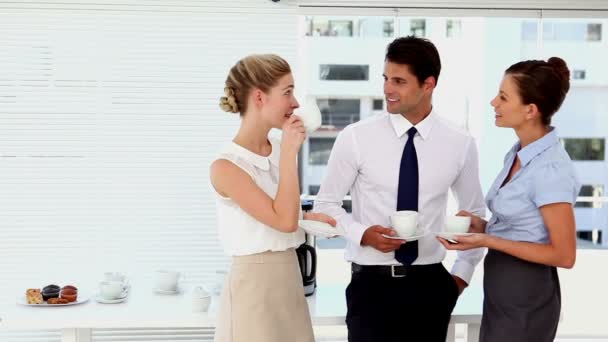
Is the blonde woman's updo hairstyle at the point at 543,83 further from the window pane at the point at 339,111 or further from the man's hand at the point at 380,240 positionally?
the window pane at the point at 339,111

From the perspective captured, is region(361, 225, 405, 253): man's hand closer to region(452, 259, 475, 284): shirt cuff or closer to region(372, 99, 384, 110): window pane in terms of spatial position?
region(452, 259, 475, 284): shirt cuff

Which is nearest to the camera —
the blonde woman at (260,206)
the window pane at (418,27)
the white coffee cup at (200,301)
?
the blonde woman at (260,206)

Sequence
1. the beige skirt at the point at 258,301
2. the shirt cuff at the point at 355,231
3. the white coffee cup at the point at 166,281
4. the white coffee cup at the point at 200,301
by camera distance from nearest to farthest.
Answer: the beige skirt at the point at 258,301, the shirt cuff at the point at 355,231, the white coffee cup at the point at 200,301, the white coffee cup at the point at 166,281

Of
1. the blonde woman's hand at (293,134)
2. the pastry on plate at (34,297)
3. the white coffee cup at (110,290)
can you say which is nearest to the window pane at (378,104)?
the white coffee cup at (110,290)

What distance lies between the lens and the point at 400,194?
2.33m

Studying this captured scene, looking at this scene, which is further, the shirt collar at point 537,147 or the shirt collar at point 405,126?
the shirt collar at point 405,126

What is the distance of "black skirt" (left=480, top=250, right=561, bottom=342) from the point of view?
2.11 meters

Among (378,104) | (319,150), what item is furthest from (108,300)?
(319,150)

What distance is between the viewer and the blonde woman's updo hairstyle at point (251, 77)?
6.46 feet

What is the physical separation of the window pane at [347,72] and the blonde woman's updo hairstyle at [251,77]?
8.66m

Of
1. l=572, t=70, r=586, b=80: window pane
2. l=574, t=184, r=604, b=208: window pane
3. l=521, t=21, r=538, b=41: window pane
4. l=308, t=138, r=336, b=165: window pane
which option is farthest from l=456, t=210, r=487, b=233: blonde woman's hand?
l=308, t=138, r=336, b=165: window pane

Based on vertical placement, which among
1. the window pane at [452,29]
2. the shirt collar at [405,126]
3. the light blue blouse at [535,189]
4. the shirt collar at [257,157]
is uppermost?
the window pane at [452,29]

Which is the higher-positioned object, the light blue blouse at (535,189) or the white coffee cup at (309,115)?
the white coffee cup at (309,115)

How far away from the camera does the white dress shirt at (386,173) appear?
2.36m
